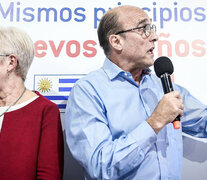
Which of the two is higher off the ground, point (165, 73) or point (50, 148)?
point (165, 73)

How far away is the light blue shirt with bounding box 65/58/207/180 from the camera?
90 cm

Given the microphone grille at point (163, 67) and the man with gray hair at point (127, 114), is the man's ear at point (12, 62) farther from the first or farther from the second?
the microphone grille at point (163, 67)

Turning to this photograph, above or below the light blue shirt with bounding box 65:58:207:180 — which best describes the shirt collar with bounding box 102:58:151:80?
above

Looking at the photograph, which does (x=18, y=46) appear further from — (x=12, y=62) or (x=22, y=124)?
(x=22, y=124)

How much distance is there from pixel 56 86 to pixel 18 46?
345 millimetres

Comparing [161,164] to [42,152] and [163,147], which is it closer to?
[163,147]

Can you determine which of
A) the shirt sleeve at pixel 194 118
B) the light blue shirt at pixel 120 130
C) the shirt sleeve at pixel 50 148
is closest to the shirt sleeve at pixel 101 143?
the light blue shirt at pixel 120 130

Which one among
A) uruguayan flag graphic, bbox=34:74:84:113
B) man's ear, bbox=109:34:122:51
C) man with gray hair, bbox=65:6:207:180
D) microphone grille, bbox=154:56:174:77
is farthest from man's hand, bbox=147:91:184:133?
uruguayan flag graphic, bbox=34:74:84:113

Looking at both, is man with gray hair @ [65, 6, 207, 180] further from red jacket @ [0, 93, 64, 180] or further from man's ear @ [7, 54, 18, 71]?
man's ear @ [7, 54, 18, 71]

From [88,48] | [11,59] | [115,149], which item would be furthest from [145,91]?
[11,59]

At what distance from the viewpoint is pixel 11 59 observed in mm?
1206

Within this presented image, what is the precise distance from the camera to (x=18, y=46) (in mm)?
1214

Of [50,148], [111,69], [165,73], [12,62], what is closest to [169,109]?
[165,73]

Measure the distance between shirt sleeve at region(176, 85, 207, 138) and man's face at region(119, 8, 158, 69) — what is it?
10.5 inches
